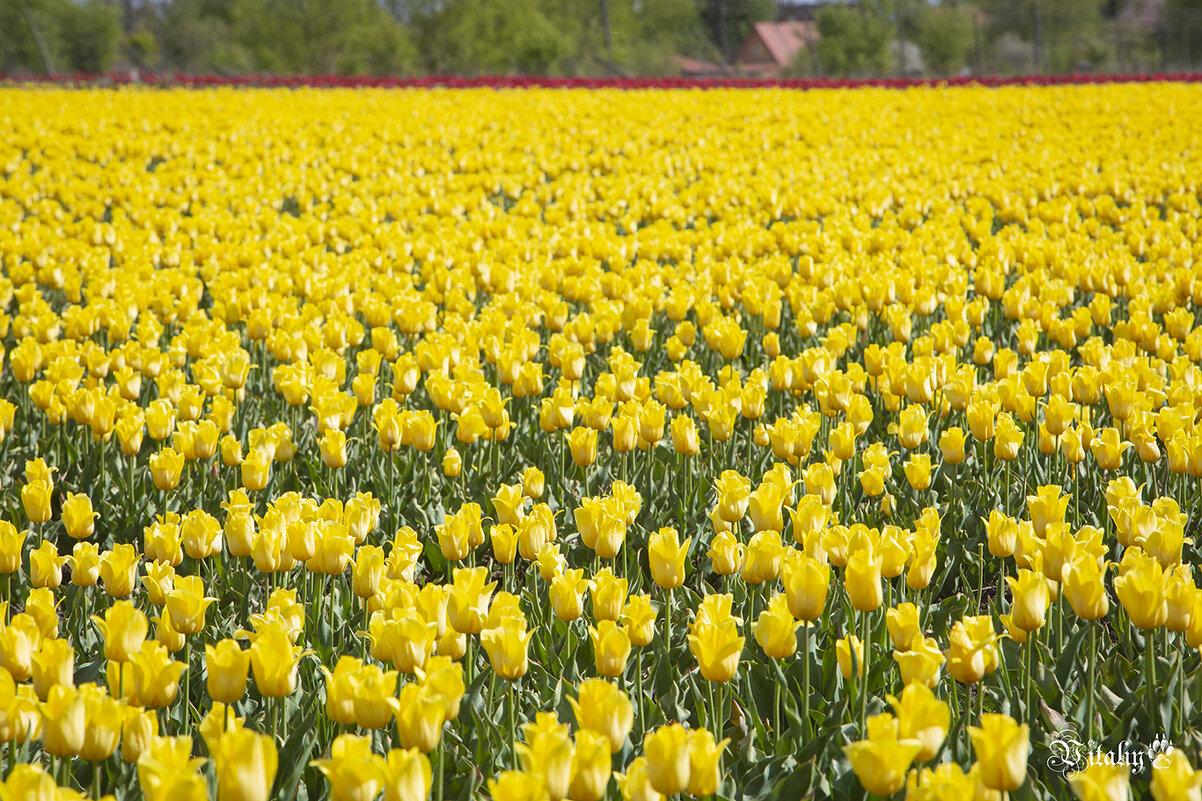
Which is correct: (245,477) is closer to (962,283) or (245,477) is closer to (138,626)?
(138,626)

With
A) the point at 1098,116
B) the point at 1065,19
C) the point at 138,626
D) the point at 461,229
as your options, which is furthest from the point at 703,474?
the point at 1065,19

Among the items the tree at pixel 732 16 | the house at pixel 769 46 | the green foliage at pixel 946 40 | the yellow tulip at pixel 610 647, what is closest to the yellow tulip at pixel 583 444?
the yellow tulip at pixel 610 647

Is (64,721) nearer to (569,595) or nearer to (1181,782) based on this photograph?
(569,595)

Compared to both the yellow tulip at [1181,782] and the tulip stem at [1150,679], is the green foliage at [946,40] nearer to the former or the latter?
the tulip stem at [1150,679]

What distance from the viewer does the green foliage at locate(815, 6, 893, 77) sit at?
139 feet

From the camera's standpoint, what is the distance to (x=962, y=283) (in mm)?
5266

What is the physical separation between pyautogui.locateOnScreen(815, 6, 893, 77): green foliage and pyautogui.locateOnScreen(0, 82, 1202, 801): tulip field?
3663 centimetres

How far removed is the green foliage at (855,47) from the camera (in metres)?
42.4

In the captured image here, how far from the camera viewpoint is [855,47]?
143 ft

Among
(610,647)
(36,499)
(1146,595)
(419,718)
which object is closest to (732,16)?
(36,499)

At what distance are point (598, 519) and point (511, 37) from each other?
151 ft

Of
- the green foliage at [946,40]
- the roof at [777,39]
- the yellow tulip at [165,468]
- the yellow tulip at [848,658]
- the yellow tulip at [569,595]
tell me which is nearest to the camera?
the yellow tulip at [848,658]

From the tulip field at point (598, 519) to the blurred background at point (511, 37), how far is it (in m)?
35.0

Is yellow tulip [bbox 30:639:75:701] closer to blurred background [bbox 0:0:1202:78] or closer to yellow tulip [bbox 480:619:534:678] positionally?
yellow tulip [bbox 480:619:534:678]
